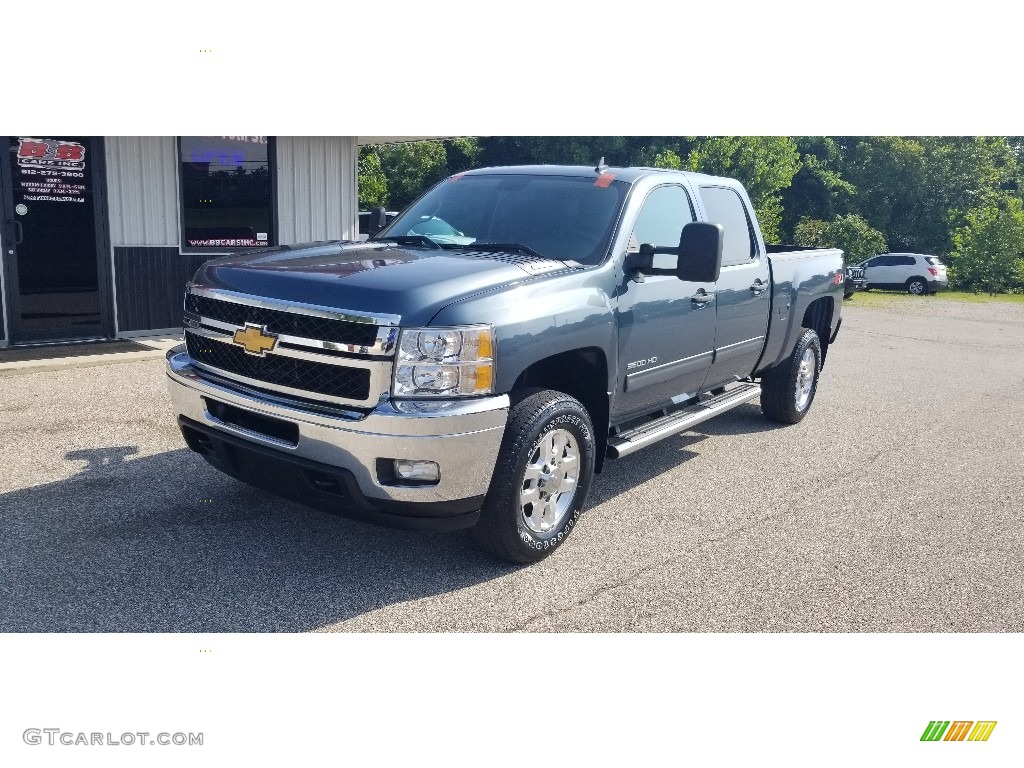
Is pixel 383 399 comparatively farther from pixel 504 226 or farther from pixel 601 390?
pixel 504 226

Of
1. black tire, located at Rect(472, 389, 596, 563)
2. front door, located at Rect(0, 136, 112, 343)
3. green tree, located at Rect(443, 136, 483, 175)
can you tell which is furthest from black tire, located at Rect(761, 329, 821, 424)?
green tree, located at Rect(443, 136, 483, 175)

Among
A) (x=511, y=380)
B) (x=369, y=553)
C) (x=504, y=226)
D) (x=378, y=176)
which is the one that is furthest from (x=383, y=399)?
(x=378, y=176)

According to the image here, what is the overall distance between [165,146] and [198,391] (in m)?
7.20

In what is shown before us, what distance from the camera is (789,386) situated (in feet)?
25.1

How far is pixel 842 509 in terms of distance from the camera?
219 inches

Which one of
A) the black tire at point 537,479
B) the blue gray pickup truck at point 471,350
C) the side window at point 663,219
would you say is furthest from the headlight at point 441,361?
the side window at point 663,219

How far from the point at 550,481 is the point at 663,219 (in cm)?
200

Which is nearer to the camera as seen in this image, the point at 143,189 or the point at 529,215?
the point at 529,215

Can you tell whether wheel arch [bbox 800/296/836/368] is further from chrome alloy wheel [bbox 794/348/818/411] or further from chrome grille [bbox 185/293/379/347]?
chrome grille [bbox 185/293/379/347]

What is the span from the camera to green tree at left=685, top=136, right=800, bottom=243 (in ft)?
30.1

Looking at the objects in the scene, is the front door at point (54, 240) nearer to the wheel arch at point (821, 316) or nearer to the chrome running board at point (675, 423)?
the chrome running board at point (675, 423)

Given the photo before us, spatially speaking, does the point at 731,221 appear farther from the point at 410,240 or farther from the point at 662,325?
the point at 410,240

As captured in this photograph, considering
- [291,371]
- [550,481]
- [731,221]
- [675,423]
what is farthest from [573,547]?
[731,221]

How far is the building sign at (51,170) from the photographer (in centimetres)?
945
